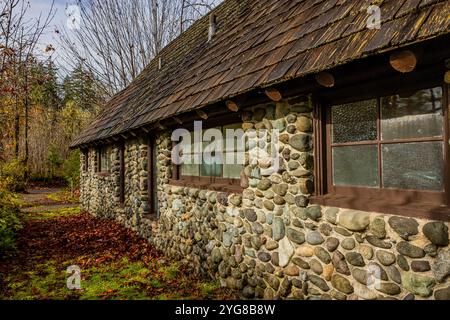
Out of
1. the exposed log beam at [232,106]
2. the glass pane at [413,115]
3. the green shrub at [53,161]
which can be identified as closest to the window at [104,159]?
the exposed log beam at [232,106]

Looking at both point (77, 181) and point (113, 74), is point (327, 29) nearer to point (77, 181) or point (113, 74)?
point (113, 74)

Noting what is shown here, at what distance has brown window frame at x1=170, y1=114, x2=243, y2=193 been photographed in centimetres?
486

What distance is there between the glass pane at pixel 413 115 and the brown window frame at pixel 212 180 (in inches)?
85.3

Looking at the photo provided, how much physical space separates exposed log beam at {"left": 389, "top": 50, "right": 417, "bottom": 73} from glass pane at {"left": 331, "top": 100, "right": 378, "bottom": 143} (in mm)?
570

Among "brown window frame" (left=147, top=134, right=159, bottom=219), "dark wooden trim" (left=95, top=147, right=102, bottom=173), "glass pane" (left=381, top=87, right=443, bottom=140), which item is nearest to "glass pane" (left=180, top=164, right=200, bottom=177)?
"brown window frame" (left=147, top=134, right=159, bottom=219)

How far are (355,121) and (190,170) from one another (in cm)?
365

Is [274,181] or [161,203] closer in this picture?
[274,181]

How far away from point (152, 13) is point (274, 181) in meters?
17.0

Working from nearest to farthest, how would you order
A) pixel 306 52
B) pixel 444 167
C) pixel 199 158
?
pixel 444 167 < pixel 306 52 < pixel 199 158

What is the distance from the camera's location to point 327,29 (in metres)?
3.44

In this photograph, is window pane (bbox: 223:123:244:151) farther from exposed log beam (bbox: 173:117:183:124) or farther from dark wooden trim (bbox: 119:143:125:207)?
dark wooden trim (bbox: 119:143:125:207)

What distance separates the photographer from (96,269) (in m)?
6.14

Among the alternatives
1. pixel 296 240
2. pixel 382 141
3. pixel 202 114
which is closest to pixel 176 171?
pixel 202 114

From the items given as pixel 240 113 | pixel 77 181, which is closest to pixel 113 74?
pixel 77 181
